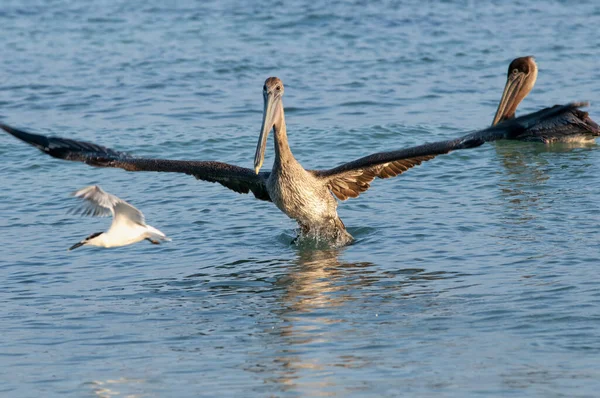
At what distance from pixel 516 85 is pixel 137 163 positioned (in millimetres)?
7537

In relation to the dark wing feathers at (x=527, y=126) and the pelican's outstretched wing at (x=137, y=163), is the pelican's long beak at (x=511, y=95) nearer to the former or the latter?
the pelican's outstretched wing at (x=137, y=163)

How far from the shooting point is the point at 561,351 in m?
7.06

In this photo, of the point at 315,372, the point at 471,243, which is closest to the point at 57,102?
the point at 471,243

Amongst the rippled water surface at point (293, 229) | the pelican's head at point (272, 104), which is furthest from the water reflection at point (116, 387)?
the pelican's head at point (272, 104)

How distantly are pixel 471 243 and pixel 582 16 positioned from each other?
1377 cm

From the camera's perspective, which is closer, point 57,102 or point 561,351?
point 561,351

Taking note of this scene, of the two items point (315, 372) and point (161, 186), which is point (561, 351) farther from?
point (161, 186)

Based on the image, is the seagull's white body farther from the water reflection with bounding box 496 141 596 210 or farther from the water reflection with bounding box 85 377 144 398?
the water reflection with bounding box 496 141 596 210

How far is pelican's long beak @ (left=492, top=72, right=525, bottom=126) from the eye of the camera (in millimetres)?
15180

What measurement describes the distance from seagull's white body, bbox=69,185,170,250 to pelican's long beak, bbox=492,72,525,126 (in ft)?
26.6

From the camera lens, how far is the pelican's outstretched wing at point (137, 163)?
31.1 feet

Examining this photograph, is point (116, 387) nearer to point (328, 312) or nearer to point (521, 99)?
point (328, 312)

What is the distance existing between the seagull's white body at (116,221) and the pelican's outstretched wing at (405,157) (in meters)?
2.50

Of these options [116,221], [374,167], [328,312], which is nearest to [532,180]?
[374,167]
